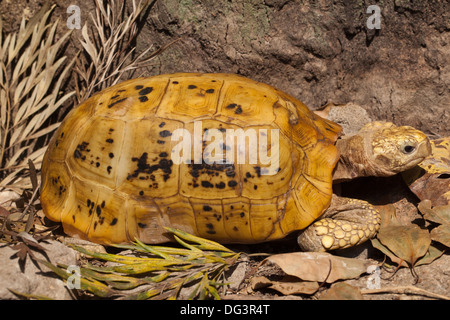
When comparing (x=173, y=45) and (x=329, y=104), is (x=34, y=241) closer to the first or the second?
(x=173, y=45)

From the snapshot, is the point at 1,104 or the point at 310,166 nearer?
the point at 310,166

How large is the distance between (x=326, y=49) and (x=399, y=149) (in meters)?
0.93

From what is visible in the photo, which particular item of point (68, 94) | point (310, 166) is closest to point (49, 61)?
point (68, 94)

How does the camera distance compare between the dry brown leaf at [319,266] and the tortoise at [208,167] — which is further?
the tortoise at [208,167]

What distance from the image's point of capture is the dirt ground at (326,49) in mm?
3078

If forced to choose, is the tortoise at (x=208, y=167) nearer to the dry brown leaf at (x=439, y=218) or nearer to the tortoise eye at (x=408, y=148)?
the tortoise eye at (x=408, y=148)

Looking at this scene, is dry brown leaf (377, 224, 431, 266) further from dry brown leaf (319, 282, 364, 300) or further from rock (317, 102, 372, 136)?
rock (317, 102, 372, 136)

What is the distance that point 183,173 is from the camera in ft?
8.47

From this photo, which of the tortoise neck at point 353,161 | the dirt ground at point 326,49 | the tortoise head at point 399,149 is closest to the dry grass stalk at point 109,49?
the dirt ground at point 326,49

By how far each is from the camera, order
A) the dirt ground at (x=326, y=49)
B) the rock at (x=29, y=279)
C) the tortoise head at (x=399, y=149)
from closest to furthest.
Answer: the rock at (x=29, y=279), the tortoise head at (x=399, y=149), the dirt ground at (x=326, y=49)

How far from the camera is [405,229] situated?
264 centimetres

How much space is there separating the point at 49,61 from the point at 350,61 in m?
2.16

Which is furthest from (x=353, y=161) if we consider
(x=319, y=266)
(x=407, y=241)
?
(x=319, y=266)

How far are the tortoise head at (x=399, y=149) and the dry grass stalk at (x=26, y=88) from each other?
2.21 m
